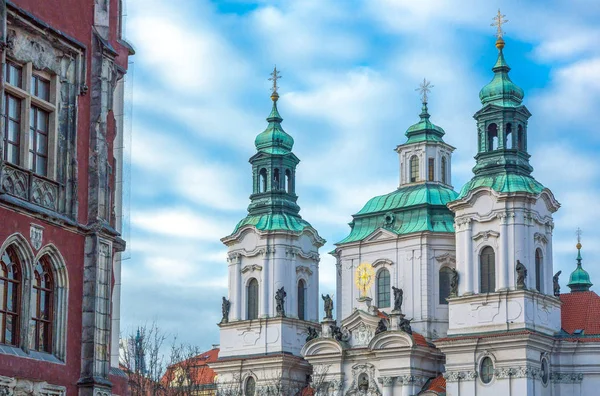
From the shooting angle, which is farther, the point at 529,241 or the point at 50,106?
the point at 529,241

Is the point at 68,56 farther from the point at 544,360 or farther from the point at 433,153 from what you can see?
Result: the point at 433,153

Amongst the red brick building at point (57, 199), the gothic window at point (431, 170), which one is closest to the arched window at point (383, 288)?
the gothic window at point (431, 170)

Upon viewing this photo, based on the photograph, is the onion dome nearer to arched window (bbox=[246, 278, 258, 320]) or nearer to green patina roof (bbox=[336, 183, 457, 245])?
green patina roof (bbox=[336, 183, 457, 245])

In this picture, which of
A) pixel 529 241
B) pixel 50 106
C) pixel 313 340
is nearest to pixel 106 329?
pixel 50 106

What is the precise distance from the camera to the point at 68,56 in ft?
83.6

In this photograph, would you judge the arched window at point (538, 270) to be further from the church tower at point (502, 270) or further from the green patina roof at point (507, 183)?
the green patina roof at point (507, 183)

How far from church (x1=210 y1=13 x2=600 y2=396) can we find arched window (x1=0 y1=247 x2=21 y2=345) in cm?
3656

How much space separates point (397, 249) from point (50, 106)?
46214 mm

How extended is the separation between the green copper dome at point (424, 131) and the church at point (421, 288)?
8cm

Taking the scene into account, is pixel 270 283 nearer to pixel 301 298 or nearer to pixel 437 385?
pixel 301 298

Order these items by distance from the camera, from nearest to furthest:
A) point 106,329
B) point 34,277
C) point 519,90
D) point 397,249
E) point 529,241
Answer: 1. point 34,277
2. point 106,329
3. point 529,241
4. point 519,90
5. point 397,249

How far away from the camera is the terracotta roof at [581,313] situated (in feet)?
209

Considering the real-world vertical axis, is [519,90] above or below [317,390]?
above

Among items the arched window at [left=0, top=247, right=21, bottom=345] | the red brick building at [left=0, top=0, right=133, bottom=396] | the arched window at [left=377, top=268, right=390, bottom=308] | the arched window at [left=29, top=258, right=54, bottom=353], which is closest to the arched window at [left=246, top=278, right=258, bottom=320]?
the arched window at [left=377, top=268, right=390, bottom=308]
